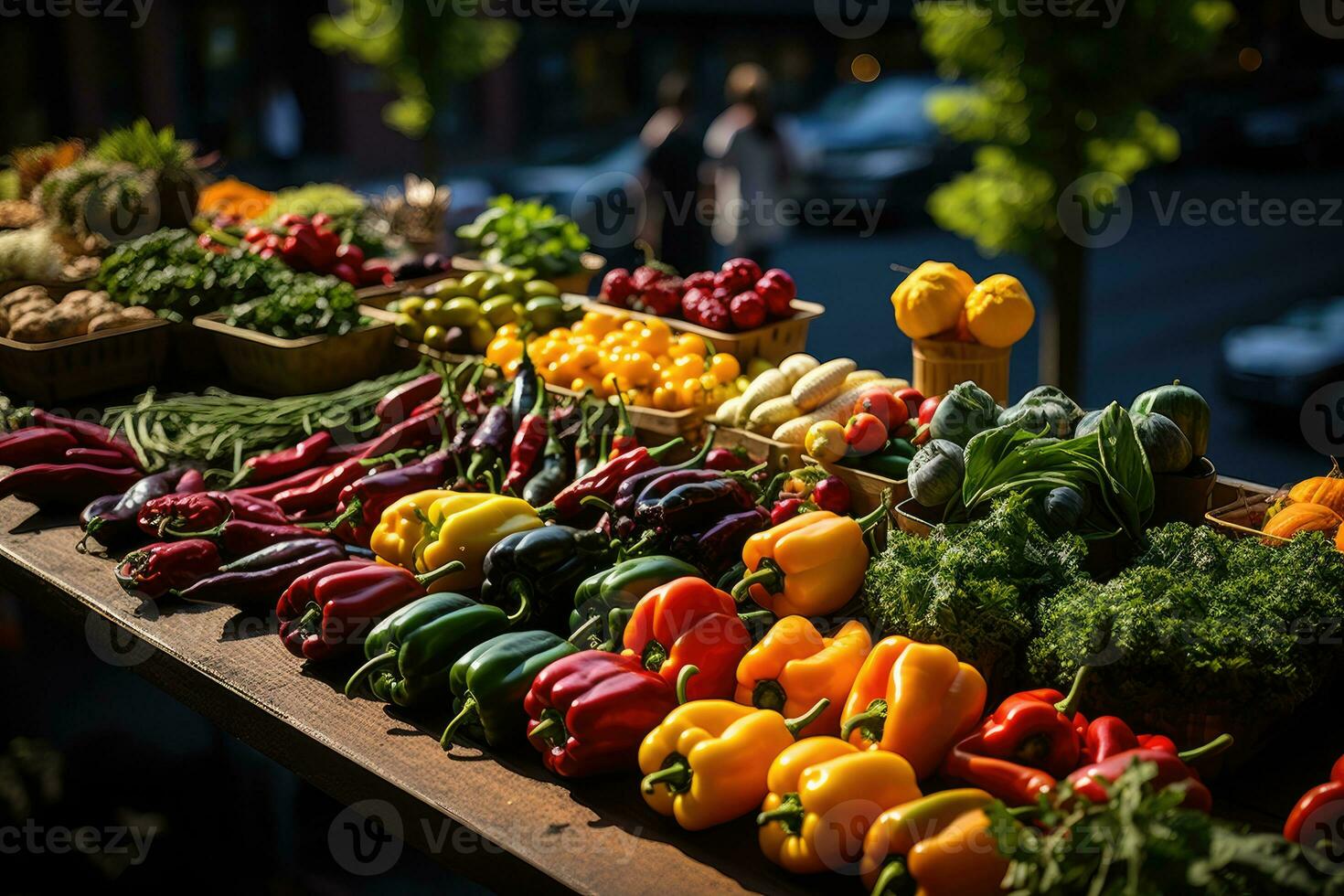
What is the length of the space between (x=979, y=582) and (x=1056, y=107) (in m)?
4.39

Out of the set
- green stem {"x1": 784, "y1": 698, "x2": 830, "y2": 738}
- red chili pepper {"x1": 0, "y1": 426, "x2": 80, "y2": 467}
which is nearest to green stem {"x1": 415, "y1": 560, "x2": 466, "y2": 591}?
green stem {"x1": 784, "y1": 698, "x2": 830, "y2": 738}

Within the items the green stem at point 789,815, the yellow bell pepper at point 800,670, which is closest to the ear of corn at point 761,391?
the yellow bell pepper at point 800,670

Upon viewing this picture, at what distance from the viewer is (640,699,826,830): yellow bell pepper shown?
7.20 feet

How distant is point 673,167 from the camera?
8.39m

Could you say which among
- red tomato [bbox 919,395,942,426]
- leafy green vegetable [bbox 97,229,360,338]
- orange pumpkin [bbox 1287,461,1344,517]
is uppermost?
leafy green vegetable [bbox 97,229,360,338]

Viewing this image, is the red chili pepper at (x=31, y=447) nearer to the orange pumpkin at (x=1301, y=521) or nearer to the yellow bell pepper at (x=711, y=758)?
the yellow bell pepper at (x=711, y=758)

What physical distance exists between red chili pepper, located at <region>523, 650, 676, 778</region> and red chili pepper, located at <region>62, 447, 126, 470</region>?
2.03m

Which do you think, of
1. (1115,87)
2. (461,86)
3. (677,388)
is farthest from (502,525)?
(461,86)

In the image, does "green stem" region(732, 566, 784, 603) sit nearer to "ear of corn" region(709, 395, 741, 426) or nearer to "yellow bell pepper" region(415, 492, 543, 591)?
"yellow bell pepper" region(415, 492, 543, 591)

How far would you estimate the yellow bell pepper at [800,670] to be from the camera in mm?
2439

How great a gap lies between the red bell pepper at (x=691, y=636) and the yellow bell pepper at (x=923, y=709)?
33 centimetres

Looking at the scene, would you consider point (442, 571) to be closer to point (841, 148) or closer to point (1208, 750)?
point (1208, 750)

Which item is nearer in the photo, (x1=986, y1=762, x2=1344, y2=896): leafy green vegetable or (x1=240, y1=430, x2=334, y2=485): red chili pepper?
(x1=986, y1=762, x2=1344, y2=896): leafy green vegetable

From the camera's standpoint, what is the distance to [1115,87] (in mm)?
6031
